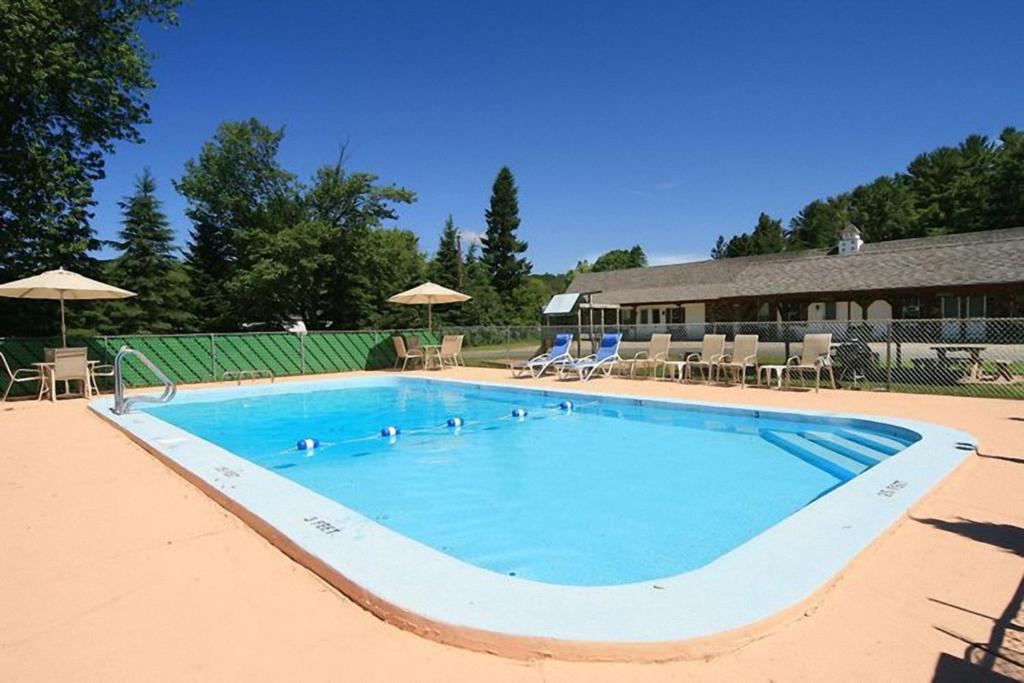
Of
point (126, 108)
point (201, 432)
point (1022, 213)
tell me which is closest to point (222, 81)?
point (126, 108)

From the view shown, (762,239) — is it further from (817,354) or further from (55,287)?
(55,287)

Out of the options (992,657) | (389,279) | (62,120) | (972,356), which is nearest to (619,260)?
(389,279)

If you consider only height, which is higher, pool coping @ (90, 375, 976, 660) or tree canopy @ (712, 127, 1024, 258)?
tree canopy @ (712, 127, 1024, 258)

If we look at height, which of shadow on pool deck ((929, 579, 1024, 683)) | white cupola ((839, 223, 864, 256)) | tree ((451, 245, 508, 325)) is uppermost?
white cupola ((839, 223, 864, 256))

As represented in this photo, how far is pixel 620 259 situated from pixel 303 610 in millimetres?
80474

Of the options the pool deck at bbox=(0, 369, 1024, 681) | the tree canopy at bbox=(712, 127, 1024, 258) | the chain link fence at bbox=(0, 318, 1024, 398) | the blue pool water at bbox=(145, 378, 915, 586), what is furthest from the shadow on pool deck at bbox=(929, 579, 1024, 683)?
the tree canopy at bbox=(712, 127, 1024, 258)

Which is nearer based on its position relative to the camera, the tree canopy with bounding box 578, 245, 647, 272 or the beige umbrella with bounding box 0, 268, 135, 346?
the beige umbrella with bounding box 0, 268, 135, 346

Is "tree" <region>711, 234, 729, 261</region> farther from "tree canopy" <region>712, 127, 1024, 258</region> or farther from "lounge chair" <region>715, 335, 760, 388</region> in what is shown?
"lounge chair" <region>715, 335, 760, 388</region>

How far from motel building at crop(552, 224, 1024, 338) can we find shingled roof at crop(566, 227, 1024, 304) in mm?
36

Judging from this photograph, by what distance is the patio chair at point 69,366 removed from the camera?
36.4ft

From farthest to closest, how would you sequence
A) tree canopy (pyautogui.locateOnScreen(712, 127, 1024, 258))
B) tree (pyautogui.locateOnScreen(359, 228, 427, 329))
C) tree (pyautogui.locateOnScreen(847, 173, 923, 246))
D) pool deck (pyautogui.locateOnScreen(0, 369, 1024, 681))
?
tree (pyautogui.locateOnScreen(847, 173, 923, 246))
tree canopy (pyautogui.locateOnScreen(712, 127, 1024, 258))
tree (pyautogui.locateOnScreen(359, 228, 427, 329))
pool deck (pyautogui.locateOnScreen(0, 369, 1024, 681))

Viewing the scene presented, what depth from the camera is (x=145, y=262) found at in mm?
24156

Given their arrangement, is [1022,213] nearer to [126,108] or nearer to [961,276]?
[961,276]

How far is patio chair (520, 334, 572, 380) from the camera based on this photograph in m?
13.9
